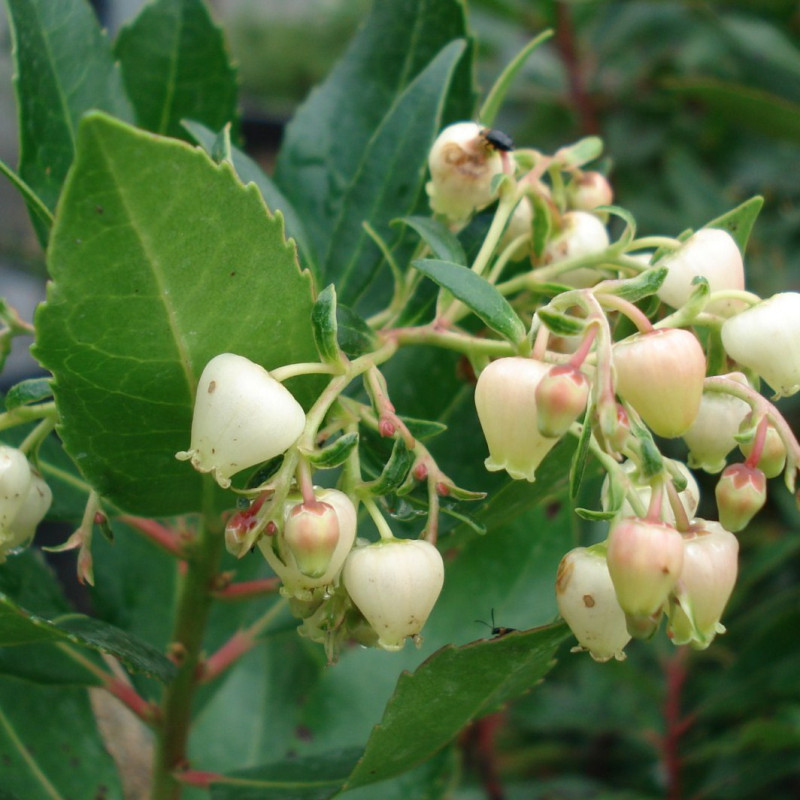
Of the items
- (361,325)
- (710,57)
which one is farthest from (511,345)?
(710,57)

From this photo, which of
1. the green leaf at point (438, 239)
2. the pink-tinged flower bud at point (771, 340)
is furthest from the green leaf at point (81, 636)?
the pink-tinged flower bud at point (771, 340)

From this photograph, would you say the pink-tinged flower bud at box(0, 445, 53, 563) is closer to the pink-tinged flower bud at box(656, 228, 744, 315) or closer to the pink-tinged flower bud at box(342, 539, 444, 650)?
the pink-tinged flower bud at box(342, 539, 444, 650)

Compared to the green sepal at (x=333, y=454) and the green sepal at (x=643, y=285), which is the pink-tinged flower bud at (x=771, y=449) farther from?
the green sepal at (x=333, y=454)

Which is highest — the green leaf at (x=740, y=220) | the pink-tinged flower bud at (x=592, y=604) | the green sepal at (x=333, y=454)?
the green leaf at (x=740, y=220)

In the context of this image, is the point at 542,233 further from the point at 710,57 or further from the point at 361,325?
the point at 710,57

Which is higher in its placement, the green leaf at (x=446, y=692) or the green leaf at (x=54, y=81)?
the green leaf at (x=54, y=81)

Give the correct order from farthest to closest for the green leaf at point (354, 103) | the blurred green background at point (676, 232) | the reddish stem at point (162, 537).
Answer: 1. the blurred green background at point (676, 232)
2. the green leaf at point (354, 103)
3. the reddish stem at point (162, 537)

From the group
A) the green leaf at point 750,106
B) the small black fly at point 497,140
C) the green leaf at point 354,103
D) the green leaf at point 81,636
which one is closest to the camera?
the green leaf at point 81,636
